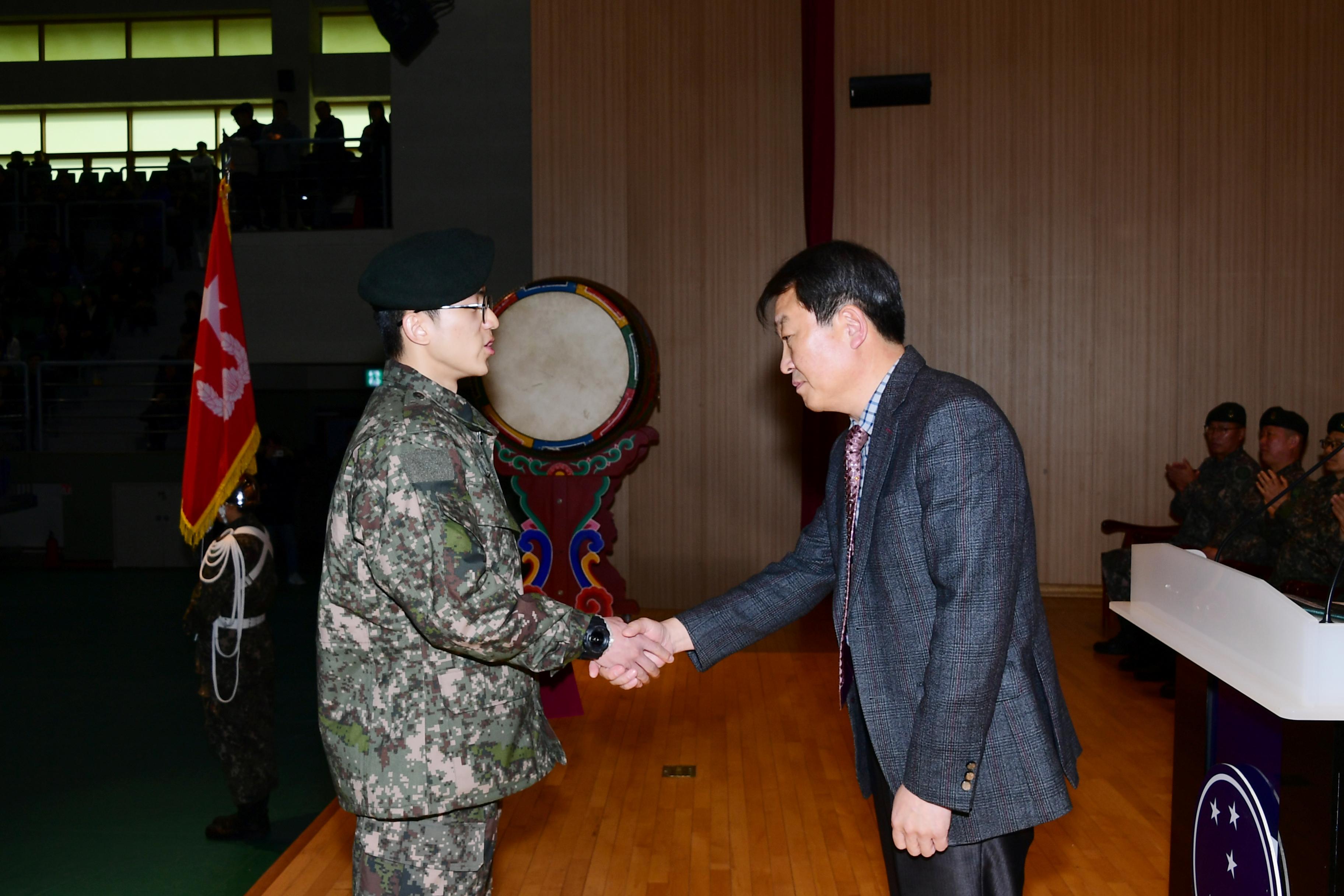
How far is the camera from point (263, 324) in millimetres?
7984

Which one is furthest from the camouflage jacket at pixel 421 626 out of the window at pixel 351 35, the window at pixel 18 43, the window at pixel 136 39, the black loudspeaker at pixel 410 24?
the window at pixel 18 43

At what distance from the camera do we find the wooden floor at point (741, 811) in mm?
2486

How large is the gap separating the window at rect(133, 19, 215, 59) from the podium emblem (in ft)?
48.3

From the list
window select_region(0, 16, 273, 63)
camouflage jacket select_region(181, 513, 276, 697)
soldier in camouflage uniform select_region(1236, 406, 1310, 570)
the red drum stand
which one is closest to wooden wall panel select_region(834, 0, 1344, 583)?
soldier in camouflage uniform select_region(1236, 406, 1310, 570)

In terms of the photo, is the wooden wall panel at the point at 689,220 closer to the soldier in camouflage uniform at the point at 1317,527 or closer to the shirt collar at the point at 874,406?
the soldier in camouflage uniform at the point at 1317,527

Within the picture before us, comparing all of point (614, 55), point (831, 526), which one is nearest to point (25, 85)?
point (614, 55)

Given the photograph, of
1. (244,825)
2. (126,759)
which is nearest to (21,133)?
(126,759)

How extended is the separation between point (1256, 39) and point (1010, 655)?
5.86 meters

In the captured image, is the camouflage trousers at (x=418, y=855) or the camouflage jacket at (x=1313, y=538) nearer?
the camouflage trousers at (x=418, y=855)

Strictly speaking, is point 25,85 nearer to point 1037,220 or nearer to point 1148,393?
point 1037,220

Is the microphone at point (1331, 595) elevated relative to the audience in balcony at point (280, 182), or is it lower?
Result: lower

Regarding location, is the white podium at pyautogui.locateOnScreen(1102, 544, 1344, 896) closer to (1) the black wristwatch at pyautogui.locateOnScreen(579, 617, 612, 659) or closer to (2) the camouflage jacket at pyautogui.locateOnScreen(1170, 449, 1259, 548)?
(1) the black wristwatch at pyautogui.locateOnScreen(579, 617, 612, 659)

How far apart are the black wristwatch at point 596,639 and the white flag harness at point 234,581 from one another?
2.19 metres

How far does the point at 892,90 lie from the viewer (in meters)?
5.79
